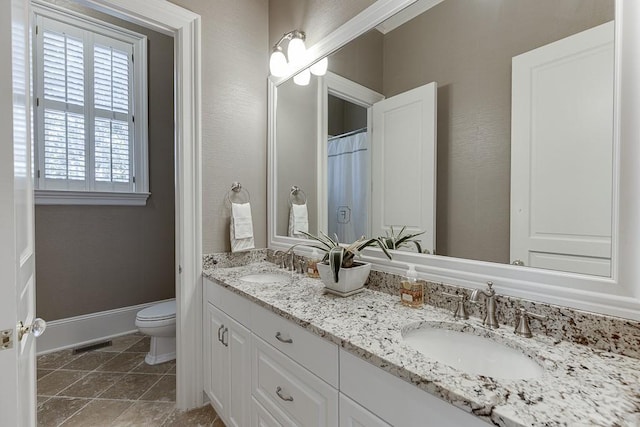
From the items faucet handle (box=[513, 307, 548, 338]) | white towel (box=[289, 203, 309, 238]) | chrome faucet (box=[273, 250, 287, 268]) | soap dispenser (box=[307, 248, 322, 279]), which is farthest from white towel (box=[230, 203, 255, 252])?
faucet handle (box=[513, 307, 548, 338])

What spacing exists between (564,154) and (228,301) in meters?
1.43

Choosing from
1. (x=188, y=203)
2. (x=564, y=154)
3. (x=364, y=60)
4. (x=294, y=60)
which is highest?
(x=294, y=60)

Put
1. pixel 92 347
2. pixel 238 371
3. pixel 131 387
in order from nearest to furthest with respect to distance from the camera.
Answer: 1. pixel 238 371
2. pixel 131 387
3. pixel 92 347

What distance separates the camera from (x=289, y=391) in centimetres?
102

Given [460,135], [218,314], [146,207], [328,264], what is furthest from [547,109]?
[146,207]

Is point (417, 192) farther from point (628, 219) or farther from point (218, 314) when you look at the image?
point (218, 314)

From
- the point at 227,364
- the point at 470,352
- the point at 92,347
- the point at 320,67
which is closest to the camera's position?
the point at 470,352

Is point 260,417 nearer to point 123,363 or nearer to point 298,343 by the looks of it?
point 298,343

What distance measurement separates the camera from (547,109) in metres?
0.87

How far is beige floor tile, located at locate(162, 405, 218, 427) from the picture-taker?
1.57 metres

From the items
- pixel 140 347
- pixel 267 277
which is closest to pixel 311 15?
pixel 267 277

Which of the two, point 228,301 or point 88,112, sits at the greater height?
point 88,112

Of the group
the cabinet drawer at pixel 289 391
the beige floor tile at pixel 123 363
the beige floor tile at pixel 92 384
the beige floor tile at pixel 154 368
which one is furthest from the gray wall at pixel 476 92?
the beige floor tile at pixel 123 363

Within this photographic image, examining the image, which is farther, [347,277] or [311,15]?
[311,15]
